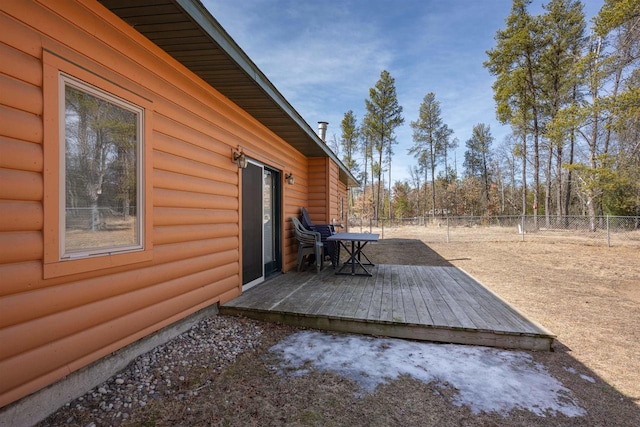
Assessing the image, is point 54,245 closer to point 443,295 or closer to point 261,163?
point 261,163

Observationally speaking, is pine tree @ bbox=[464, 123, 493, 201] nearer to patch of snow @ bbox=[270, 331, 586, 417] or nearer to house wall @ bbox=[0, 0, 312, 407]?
patch of snow @ bbox=[270, 331, 586, 417]

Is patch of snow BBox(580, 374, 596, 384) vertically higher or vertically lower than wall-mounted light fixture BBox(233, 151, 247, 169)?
lower

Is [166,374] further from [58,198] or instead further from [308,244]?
[308,244]

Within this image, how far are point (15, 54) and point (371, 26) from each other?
8.15 m

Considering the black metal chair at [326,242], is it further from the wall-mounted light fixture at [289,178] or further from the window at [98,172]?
the window at [98,172]

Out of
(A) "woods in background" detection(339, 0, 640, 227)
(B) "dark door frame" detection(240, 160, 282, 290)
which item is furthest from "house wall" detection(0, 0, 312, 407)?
(A) "woods in background" detection(339, 0, 640, 227)

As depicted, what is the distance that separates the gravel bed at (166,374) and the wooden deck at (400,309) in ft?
1.47

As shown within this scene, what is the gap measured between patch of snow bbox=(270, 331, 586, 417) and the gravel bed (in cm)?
42

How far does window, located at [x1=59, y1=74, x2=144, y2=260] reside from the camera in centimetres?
166

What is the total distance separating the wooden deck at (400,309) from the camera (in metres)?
2.50

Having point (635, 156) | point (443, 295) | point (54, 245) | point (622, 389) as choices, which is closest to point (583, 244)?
point (635, 156)

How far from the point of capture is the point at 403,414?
1630mm

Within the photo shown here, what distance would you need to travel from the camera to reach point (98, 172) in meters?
1.85

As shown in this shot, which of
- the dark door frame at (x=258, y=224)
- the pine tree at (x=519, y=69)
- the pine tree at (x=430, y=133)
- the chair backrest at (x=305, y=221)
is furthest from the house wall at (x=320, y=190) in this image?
the pine tree at (x=430, y=133)
